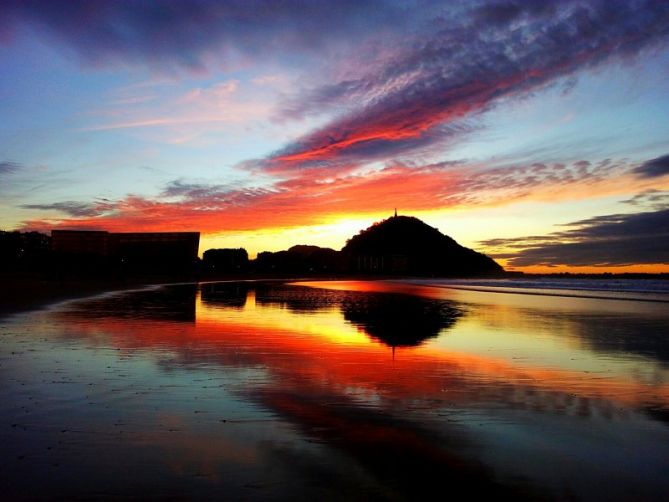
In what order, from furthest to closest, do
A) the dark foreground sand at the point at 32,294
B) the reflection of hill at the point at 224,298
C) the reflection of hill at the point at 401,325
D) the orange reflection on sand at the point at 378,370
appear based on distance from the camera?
the reflection of hill at the point at 224,298
the dark foreground sand at the point at 32,294
the reflection of hill at the point at 401,325
the orange reflection on sand at the point at 378,370

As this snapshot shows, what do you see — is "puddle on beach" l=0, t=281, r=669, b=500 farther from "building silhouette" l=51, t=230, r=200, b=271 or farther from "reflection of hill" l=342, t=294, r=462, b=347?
"building silhouette" l=51, t=230, r=200, b=271

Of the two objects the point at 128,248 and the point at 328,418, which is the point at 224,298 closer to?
the point at 328,418

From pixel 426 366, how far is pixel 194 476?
765cm

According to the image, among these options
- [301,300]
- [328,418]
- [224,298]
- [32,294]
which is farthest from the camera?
[224,298]

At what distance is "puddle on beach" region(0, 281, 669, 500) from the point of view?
206 inches

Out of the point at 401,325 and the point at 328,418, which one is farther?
the point at 401,325

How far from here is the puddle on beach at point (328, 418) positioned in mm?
5234

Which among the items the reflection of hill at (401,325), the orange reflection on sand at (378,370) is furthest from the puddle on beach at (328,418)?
the reflection of hill at (401,325)

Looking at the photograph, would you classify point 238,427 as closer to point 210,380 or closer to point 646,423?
point 210,380

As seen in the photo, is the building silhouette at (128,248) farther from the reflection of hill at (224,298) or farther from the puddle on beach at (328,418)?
the puddle on beach at (328,418)

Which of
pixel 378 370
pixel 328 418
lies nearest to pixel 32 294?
pixel 378 370

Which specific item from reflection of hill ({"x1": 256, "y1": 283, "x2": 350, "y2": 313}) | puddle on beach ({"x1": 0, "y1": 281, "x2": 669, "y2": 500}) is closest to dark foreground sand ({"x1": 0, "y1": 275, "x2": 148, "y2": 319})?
reflection of hill ({"x1": 256, "y1": 283, "x2": 350, "y2": 313})

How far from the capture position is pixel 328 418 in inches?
297

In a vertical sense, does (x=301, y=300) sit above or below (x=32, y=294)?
below
